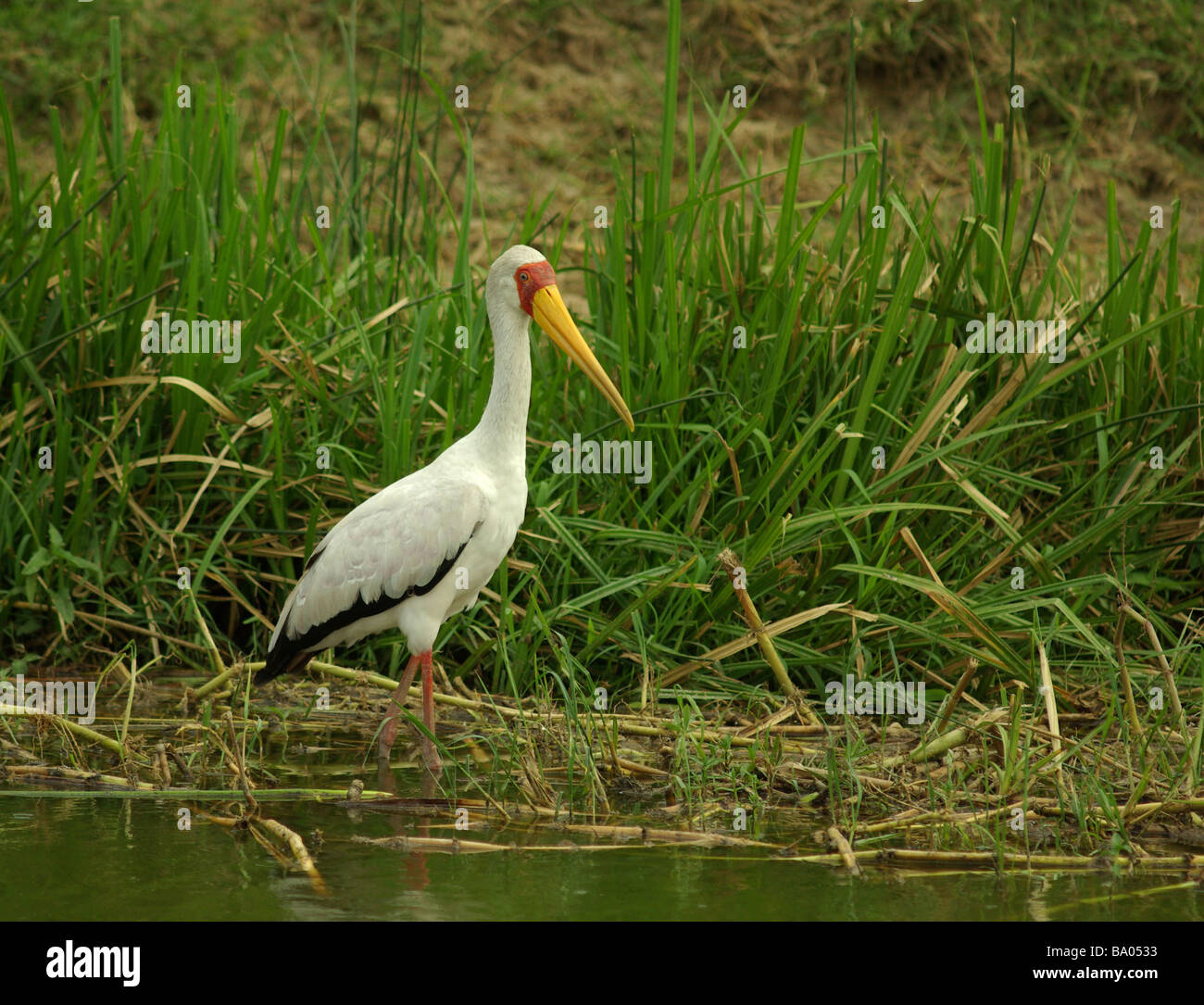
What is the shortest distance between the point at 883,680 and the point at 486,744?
1.42 metres

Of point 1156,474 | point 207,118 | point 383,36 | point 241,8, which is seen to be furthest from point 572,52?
point 1156,474

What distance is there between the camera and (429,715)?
4.88m

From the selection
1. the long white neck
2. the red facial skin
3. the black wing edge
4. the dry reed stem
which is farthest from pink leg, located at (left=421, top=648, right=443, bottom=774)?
the dry reed stem

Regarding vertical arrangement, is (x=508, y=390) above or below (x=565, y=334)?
below

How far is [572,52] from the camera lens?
418 inches

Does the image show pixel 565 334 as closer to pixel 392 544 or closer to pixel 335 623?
pixel 392 544

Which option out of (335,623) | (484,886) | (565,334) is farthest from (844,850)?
(565,334)

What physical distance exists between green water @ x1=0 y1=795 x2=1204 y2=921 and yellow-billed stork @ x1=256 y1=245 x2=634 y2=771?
35.9 inches

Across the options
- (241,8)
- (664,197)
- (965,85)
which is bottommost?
(664,197)

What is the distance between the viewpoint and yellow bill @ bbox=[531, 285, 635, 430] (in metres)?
5.01

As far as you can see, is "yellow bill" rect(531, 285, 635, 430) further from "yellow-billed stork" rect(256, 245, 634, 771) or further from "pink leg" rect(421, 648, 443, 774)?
"pink leg" rect(421, 648, 443, 774)

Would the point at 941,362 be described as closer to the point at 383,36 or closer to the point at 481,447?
the point at 481,447

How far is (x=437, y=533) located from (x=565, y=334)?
2.70ft

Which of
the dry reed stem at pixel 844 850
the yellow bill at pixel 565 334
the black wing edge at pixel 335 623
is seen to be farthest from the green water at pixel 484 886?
the yellow bill at pixel 565 334
